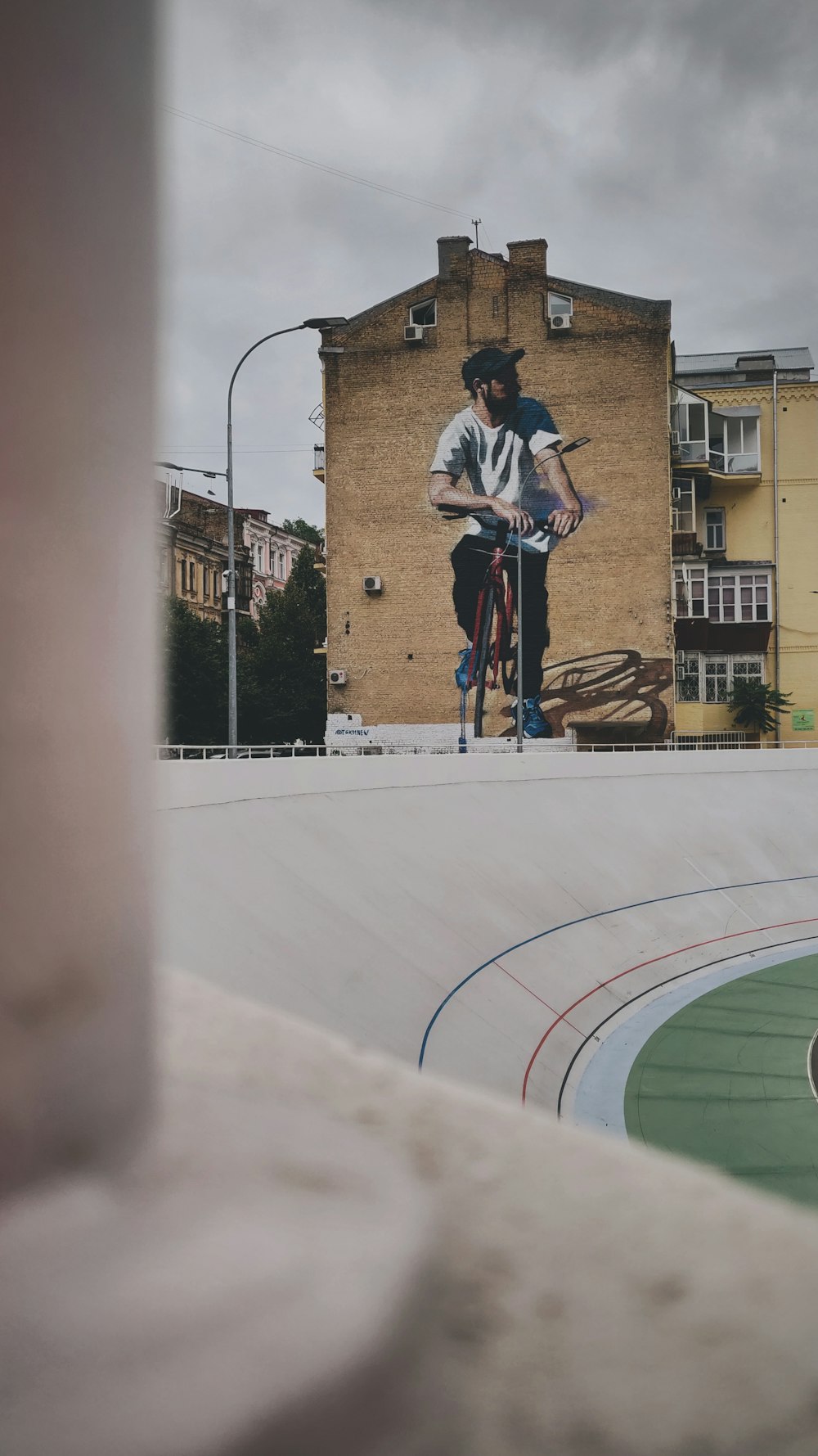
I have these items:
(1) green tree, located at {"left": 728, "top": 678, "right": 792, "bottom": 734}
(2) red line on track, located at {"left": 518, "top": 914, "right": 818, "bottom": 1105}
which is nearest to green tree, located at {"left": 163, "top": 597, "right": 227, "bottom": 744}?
(1) green tree, located at {"left": 728, "top": 678, "right": 792, "bottom": 734}

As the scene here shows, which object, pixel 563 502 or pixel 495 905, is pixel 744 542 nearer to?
pixel 563 502

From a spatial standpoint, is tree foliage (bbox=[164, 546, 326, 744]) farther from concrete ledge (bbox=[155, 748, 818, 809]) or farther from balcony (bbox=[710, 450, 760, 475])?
balcony (bbox=[710, 450, 760, 475])

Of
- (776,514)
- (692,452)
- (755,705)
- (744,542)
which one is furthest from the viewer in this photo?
(744,542)

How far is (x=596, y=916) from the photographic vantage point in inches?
669

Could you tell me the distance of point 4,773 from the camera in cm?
273

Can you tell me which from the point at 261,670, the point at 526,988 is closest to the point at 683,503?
the point at 261,670

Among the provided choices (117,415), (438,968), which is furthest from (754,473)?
(117,415)

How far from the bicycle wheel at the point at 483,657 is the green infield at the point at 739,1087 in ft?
70.2

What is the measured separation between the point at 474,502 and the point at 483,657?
5148 mm

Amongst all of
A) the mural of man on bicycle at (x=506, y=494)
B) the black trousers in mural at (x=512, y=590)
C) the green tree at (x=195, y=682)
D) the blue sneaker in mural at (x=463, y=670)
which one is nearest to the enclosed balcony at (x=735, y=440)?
the mural of man on bicycle at (x=506, y=494)

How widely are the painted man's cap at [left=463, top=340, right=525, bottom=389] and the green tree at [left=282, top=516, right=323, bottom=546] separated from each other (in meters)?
37.9

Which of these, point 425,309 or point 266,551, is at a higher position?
point 425,309

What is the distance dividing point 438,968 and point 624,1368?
35.8 feet

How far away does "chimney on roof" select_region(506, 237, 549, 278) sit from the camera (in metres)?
37.2
